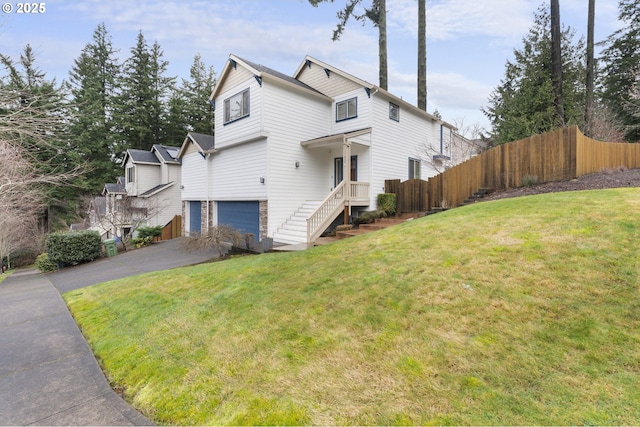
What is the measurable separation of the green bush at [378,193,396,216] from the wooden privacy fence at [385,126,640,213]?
1.83 feet

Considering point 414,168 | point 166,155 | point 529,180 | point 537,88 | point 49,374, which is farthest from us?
point 166,155

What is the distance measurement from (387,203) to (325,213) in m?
3.33

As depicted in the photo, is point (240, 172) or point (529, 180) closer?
point (529, 180)

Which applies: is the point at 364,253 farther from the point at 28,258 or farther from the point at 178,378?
the point at 28,258

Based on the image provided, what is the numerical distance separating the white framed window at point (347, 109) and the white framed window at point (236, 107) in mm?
4411

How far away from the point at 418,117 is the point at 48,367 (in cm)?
1723

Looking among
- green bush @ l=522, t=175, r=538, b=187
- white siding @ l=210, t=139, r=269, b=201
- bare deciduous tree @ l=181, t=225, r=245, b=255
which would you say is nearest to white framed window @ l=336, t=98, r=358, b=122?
white siding @ l=210, t=139, r=269, b=201

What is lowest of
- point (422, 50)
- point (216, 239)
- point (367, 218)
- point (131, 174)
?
point (216, 239)

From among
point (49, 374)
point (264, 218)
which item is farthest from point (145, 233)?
point (49, 374)

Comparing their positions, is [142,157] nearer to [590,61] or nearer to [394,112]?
[394,112]

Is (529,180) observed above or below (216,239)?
above

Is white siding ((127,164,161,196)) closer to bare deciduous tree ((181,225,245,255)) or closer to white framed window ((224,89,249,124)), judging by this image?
white framed window ((224,89,249,124))

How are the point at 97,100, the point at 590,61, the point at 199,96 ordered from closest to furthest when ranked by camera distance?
the point at 590,61
the point at 97,100
the point at 199,96

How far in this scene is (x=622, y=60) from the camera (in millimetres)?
22422
